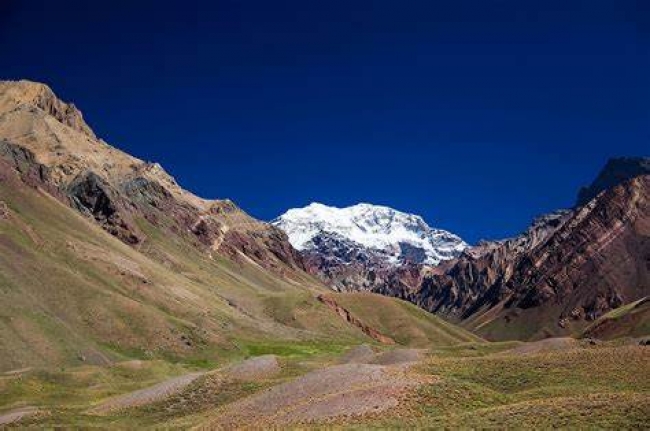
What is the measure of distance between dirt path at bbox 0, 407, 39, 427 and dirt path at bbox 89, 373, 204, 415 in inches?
229

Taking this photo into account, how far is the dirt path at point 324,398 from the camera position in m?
48.6


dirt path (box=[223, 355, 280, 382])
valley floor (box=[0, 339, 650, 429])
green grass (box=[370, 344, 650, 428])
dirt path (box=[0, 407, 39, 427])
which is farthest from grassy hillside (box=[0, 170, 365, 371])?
green grass (box=[370, 344, 650, 428])

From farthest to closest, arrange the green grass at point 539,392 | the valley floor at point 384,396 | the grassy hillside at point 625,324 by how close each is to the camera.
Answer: the grassy hillside at point 625,324 → the valley floor at point 384,396 → the green grass at point 539,392

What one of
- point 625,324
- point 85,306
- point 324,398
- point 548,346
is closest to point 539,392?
point 324,398

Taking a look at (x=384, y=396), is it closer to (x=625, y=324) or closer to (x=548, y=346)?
(x=548, y=346)

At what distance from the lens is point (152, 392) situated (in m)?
70.9

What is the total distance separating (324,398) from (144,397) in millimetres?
25875

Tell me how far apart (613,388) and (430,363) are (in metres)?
18.0

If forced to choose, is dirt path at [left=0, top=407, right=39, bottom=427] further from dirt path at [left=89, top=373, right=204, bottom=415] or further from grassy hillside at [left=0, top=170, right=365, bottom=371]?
grassy hillside at [left=0, top=170, right=365, bottom=371]

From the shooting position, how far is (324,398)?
51875 millimetres

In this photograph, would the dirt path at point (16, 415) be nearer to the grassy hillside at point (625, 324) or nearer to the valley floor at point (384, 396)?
the valley floor at point (384, 396)

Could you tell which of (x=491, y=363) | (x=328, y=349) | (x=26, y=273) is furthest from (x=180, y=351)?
(x=491, y=363)

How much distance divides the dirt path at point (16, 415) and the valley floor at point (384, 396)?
198 mm

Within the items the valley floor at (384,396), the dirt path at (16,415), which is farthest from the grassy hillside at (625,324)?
the dirt path at (16,415)
